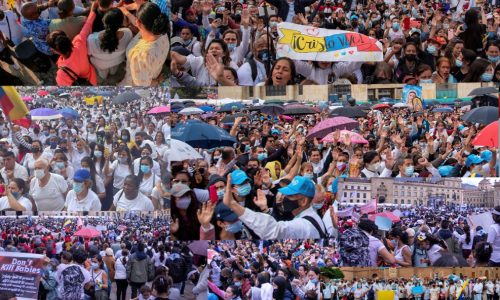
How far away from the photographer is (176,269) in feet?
30.0

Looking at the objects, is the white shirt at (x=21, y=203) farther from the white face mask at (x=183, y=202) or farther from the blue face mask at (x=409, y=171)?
the blue face mask at (x=409, y=171)

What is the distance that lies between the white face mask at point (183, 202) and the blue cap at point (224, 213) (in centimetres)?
34

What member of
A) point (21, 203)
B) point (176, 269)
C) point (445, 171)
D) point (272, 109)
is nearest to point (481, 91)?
point (445, 171)

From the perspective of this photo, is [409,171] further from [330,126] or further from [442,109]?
[330,126]

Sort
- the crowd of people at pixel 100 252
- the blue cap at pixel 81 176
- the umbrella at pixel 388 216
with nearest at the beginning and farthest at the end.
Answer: the crowd of people at pixel 100 252 < the blue cap at pixel 81 176 < the umbrella at pixel 388 216

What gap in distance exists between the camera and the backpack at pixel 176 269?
9133 millimetres

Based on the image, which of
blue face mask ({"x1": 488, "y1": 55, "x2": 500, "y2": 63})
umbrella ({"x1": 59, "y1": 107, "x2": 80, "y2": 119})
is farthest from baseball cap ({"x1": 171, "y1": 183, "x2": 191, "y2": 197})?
blue face mask ({"x1": 488, "y1": 55, "x2": 500, "y2": 63})

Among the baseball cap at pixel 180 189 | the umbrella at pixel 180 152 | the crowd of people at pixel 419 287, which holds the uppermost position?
the umbrella at pixel 180 152

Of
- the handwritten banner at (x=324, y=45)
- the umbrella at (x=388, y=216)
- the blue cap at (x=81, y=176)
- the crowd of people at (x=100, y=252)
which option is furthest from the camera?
the handwritten banner at (x=324, y=45)

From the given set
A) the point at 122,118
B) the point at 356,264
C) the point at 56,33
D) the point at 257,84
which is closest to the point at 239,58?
the point at 257,84

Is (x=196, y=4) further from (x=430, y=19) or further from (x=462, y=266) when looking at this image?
(x=462, y=266)

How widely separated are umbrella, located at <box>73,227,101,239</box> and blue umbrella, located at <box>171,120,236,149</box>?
1383 millimetres

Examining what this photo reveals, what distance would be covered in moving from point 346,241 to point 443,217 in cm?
119

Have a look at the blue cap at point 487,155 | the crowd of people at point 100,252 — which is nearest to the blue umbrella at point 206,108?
the crowd of people at point 100,252
